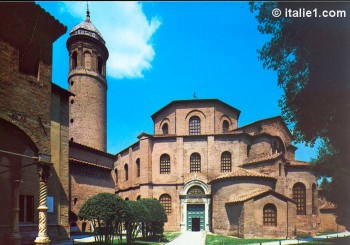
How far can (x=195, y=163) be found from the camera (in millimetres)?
29797

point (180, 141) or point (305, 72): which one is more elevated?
point (305, 72)

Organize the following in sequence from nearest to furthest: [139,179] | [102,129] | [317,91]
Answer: [317,91], [139,179], [102,129]

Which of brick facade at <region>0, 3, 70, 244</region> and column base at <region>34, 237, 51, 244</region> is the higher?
brick facade at <region>0, 3, 70, 244</region>

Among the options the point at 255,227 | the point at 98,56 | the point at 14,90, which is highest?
the point at 98,56

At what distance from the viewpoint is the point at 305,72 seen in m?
14.9

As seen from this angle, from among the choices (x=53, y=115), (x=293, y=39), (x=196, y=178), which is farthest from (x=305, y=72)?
(x=196, y=178)

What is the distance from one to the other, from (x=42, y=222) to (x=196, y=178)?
19.8 m

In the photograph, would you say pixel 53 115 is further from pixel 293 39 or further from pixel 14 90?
pixel 293 39

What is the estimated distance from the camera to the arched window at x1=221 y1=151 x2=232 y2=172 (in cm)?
2908

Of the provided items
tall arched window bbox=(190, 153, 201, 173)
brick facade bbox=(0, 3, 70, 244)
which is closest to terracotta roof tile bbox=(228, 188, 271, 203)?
tall arched window bbox=(190, 153, 201, 173)

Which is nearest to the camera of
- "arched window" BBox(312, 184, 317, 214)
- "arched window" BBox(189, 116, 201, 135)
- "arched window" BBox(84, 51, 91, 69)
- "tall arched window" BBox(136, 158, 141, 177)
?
"arched window" BBox(312, 184, 317, 214)

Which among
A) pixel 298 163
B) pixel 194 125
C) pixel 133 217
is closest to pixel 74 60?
pixel 194 125

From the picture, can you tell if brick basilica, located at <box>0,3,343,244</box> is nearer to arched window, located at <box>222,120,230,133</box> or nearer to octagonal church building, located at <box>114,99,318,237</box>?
octagonal church building, located at <box>114,99,318,237</box>

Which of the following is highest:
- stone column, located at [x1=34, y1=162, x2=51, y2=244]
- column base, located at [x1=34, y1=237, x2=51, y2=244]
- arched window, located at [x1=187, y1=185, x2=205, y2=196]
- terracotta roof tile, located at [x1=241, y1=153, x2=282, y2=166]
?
terracotta roof tile, located at [x1=241, y1=153, x2=282, y2=166]
